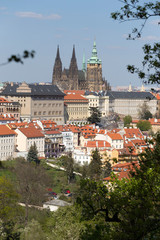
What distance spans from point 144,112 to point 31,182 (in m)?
80.5

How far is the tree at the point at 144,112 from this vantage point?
13450cm

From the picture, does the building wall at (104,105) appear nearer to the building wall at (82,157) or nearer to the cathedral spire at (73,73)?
the cathedral spire at (73,73)

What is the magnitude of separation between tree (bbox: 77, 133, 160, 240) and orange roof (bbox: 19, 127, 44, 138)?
6599 centimetres

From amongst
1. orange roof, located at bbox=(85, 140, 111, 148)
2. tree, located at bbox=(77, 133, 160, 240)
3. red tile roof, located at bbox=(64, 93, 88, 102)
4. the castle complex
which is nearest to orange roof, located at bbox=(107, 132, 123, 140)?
orange roof, located at bbox=(85, 140, 111, 148)

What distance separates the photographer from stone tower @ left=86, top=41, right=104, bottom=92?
533 feet

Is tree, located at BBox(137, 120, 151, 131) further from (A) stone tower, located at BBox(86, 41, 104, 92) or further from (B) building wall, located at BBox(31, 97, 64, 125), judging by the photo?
(A) stone tower, located at BBox(86, 41, 104, 92)

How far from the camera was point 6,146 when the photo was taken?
80.2 metres

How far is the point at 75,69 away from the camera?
162 metres

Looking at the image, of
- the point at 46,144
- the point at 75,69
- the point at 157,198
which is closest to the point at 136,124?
the point at 46,144

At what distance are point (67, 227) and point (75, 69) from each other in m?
137

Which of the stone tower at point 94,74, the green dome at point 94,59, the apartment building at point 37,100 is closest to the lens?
the apartment building at point 37,100

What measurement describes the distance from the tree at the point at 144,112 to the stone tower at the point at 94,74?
17.1 m

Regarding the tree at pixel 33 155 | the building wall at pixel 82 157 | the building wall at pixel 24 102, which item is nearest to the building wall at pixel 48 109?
the building wall at pixel 24 102

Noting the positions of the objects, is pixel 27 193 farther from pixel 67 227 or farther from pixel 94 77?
pixel 94 77
